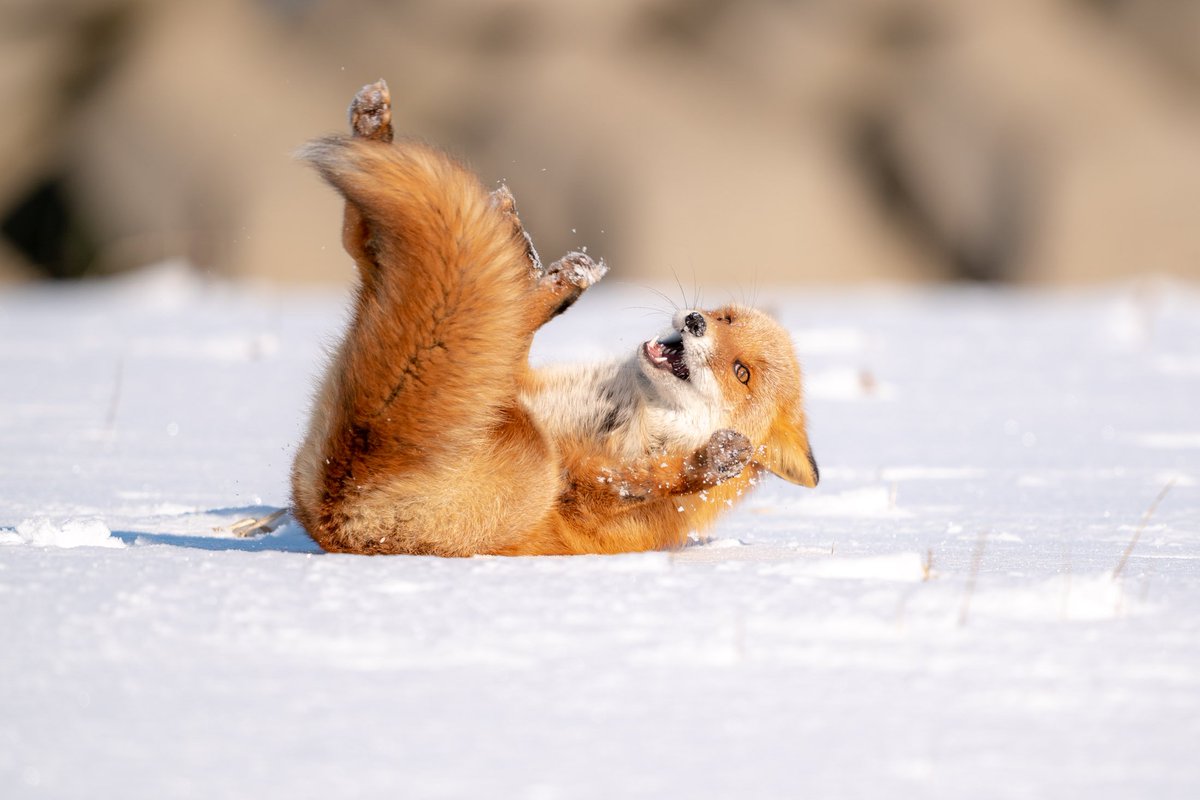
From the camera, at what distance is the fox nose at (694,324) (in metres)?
3.95

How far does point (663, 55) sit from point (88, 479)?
18000 millimetres

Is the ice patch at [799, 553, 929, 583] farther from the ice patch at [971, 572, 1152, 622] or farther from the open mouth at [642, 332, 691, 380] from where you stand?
the open mouth at [642, 332, 691, 380]

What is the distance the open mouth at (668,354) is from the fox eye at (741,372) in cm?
19

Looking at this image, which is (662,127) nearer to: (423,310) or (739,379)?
(739,379)

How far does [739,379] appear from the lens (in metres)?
4.08

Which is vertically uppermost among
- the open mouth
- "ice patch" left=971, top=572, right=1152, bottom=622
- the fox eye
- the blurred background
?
"ice patch" left=971, top=572, right=1152, bottom=622

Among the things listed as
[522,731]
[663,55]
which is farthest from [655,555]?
[663,55]

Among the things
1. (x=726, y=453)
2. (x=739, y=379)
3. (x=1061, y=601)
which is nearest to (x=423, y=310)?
(x=726, y=453)

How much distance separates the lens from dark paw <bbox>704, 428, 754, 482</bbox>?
350 cm

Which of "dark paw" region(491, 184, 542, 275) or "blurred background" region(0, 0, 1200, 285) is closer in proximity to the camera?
"dark paw" region(491, 184, 542, 275)

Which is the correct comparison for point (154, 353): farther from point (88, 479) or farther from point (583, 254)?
point (583, 254)

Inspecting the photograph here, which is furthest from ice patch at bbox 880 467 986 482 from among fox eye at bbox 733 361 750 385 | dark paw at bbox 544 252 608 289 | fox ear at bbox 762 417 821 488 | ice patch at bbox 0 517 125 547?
ice patch at bbox 0 517 125 547

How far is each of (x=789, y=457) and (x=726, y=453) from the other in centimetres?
68

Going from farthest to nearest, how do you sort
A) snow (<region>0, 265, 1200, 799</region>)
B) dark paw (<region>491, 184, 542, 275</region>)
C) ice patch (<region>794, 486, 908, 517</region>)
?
ice patch (<region>794, 486, 908, 517</region>), dark paw (<region>491, 184, 542, 275</region>), snow (<region>0, 265, 1200, 799</region>)
